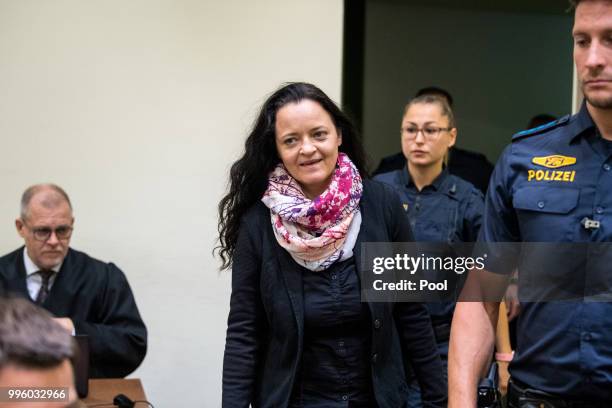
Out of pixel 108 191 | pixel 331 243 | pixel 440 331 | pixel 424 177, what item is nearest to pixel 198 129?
pixel 108 191

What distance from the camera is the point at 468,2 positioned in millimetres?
7344

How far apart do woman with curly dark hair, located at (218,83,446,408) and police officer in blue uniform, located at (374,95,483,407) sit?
1.12 m

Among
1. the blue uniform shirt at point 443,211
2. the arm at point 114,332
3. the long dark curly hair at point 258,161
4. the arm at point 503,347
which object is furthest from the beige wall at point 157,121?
the long dark curly hair at point 258,161

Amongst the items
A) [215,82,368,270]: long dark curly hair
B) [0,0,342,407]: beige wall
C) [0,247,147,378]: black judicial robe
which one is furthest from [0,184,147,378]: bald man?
[215,82,368,270]: long dark curly hair

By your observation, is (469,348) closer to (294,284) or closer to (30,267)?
(294,284)

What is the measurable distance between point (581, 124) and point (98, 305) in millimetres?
2283

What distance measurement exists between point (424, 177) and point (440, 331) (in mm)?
728

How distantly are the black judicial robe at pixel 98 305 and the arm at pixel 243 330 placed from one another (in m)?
1.19

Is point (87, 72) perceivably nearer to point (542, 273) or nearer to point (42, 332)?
point (542, 273)

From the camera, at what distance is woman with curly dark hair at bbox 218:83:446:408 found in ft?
7.94

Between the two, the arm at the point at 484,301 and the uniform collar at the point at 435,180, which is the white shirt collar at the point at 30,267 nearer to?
the uniform collar at the point at 435,180

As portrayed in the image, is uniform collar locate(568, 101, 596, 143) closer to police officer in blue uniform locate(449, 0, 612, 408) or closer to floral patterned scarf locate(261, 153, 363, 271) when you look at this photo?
police officer in blue uniform locate(449, 0, 612, 408)

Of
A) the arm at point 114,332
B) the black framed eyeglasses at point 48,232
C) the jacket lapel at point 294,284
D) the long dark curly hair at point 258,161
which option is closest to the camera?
the jacket lapel at point 294,284

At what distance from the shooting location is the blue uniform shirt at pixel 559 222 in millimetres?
1887
